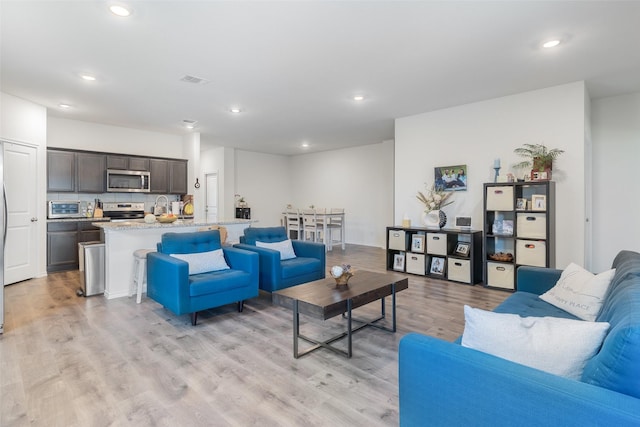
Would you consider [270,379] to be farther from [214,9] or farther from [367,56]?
[367,56]

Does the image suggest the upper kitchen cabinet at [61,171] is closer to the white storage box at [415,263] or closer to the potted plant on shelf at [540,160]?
the white storage box at [415,263]

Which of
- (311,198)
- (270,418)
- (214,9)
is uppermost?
(214,9)

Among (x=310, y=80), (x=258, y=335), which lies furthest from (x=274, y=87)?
(x=258, y=335)

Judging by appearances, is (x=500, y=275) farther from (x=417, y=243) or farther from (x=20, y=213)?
(x=20, y=213)

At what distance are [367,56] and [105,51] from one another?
8.69 ft

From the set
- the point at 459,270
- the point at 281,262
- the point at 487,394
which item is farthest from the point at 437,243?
the point at 487,394

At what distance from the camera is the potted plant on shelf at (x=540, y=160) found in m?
4.20

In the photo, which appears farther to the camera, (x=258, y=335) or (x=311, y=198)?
(x=311, y=198)

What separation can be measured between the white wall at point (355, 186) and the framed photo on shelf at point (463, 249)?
3.18 m

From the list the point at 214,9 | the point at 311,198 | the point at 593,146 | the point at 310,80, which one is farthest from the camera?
the point at 311,198

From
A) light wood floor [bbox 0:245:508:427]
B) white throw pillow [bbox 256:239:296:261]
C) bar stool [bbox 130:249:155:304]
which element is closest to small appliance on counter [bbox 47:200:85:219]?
light wood floor [bbox 0:245:508:427]

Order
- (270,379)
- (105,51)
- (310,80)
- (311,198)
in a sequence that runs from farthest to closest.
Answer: (311,198)
(310,80)
(105,51)
(270,379)

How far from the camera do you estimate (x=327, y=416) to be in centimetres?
180

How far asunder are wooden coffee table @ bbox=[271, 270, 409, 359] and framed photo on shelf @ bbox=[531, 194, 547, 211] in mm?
2440
